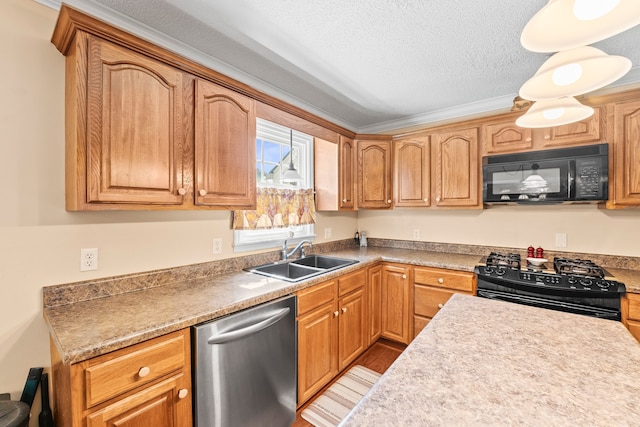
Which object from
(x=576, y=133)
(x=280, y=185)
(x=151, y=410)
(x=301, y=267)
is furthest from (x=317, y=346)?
(x=576, y=133)

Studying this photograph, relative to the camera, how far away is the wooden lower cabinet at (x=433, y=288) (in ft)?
7.95

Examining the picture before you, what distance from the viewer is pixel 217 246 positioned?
215 cm

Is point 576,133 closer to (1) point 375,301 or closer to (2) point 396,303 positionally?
(2) point 396,303

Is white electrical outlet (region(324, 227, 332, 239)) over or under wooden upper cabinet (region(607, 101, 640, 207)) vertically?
under

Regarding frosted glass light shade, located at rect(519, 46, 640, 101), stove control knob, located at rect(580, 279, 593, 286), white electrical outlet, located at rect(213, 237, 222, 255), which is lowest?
stove control knob, located at rect(580, 279, 593, 286)

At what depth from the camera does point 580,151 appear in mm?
2172

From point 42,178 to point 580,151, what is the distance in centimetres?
348

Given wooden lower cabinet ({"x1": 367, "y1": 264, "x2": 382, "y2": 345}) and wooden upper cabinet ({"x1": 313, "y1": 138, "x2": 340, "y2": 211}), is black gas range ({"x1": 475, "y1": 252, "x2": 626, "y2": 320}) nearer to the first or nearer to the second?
wooden lower cabinet ({"x1": 367, "y1": 264, "x2": 382, "y2": 345})

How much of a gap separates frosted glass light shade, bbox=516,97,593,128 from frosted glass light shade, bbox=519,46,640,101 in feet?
0.64

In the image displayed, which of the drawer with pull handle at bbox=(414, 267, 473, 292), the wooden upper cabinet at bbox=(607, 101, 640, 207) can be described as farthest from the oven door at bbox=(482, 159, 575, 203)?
the drawer with pull handle at bbox=(414, 267, 473, 292)

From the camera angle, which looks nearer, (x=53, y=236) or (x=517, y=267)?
(x=53, y=236)

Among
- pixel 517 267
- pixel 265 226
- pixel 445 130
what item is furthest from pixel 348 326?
pixel 445 130

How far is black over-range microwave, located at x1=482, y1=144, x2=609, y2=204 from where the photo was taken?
2.11 m

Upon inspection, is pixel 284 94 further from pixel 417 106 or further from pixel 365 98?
pixel 417 106
